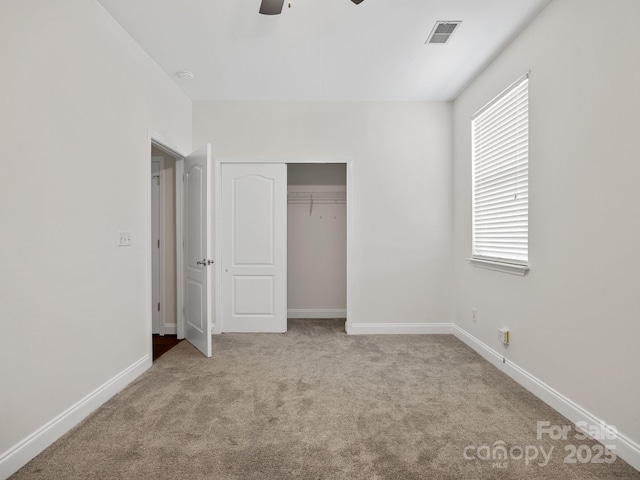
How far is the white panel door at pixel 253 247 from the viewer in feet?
14.1

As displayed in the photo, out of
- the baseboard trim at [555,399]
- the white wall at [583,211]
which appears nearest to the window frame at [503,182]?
the white wall at [583,211]

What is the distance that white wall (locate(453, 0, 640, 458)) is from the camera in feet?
6.04

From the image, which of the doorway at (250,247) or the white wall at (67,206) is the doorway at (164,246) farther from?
the white wall at (67,206)

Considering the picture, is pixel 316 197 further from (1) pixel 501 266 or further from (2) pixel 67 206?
(2) pixel 67 206

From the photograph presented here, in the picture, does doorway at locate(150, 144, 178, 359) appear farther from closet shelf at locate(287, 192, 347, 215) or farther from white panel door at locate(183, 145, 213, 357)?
closet shelf at locate(287, 192, 347, 215)

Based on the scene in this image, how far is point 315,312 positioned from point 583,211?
3.60 meters

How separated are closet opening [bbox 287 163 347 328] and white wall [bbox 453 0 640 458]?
2515 millimetres

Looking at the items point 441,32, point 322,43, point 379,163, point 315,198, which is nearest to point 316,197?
point 315,198

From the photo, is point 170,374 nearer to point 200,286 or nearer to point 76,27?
point 200,286

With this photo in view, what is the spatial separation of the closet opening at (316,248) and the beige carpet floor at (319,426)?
175cm

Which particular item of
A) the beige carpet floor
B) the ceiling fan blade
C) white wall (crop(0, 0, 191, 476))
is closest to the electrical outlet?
white wall (crop(0, 0, 191, 476))

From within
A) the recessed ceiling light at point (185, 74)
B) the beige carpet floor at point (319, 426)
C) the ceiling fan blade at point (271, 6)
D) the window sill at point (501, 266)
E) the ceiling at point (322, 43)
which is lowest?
the beige carpet floor at point (319, 426)

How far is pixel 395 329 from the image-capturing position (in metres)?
4.26

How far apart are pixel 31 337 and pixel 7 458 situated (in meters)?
0.56
